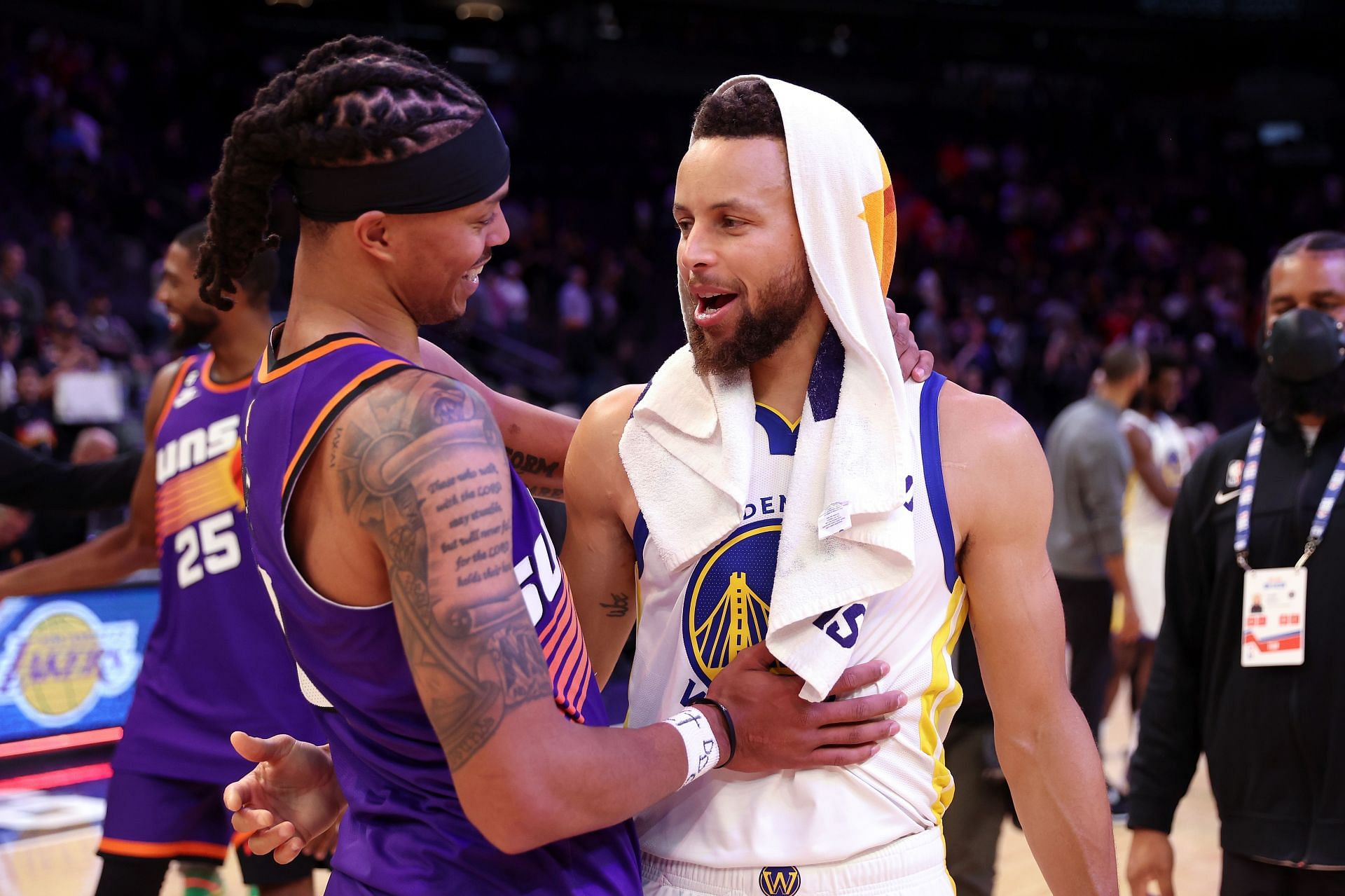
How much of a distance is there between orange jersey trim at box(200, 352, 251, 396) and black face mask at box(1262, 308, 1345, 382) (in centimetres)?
260

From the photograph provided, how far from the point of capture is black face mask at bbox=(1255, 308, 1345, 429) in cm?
280

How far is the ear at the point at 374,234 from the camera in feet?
5.68

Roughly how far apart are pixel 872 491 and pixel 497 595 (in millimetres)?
617

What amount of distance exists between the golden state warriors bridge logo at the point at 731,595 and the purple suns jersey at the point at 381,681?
0.79 feet

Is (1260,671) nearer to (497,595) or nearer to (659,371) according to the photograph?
(659,371)

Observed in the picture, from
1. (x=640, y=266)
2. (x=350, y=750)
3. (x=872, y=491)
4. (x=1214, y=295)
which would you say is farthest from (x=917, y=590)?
(x=1214, y=295)

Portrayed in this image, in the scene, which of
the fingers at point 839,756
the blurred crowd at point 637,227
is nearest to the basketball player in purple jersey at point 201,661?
the fingers at point 839,756

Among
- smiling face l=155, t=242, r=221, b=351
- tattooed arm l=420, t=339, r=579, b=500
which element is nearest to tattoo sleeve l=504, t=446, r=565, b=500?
tattooed arm l=420, t=339, r=579, b=500

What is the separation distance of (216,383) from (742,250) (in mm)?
2063

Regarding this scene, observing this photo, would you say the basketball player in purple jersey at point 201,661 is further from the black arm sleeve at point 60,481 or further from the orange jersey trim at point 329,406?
the orange jersey trim at point 329,406

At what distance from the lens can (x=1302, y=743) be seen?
273 cm

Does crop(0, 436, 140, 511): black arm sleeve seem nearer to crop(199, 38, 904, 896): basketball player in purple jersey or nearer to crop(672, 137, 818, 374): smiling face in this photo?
crop(199, 38, 904, 896): basketball player in purple jersey

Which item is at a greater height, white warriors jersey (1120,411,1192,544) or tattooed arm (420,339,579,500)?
tattooed arm (420,339,579,500)

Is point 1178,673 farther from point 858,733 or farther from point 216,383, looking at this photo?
point 216,383
